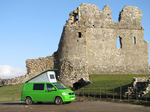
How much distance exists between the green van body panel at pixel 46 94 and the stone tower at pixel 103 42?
16.2 m

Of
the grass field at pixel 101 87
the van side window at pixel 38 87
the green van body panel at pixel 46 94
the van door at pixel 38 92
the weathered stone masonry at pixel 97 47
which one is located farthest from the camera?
the weathered stone masonry at pixel 97 47

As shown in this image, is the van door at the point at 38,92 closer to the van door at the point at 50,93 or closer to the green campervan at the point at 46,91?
the green campervan at the point at 46,91

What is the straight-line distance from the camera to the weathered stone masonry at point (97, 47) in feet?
116

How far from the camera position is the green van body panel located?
17.7m

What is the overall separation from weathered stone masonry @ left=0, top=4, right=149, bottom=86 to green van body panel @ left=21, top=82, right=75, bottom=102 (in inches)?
625

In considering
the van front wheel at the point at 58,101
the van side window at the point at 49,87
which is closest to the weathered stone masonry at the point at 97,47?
the van side window at the point at 49,87

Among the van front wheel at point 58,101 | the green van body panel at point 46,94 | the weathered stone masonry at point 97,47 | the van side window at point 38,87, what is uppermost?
the weathered stone masonry at point 97,47

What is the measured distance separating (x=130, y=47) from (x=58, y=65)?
1250cm

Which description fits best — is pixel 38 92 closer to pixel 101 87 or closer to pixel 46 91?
pixel 46 91

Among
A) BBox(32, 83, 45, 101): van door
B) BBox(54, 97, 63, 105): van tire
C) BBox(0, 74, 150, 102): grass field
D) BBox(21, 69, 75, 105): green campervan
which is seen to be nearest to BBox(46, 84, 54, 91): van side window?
BBox(21, 69, 75, 105): green campervan

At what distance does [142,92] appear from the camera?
19.7m

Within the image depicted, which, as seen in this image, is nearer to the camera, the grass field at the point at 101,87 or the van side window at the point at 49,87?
the van side window at the point at 49,87

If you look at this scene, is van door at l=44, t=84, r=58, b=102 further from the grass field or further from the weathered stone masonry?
the weathered stone masonry

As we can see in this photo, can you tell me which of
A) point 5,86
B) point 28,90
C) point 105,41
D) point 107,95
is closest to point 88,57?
point 105,41
